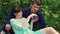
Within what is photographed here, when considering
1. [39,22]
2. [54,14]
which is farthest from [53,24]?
[39,22]

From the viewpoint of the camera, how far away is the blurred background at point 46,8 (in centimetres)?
664

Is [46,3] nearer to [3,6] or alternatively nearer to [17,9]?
[3,6]

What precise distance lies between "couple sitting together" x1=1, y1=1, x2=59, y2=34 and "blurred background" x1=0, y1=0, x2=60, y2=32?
2.89 feet

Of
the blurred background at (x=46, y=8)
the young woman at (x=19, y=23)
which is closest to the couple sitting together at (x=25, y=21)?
the young woman at (x=19, y=23)

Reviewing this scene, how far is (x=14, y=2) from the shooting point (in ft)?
22.3

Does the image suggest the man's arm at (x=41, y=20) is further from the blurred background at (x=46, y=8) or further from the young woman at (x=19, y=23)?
the blurred background at (x=46, y=8)

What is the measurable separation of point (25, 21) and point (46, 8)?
1.65 m

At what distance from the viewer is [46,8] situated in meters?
6.74

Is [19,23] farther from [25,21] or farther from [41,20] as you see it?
[41,20]

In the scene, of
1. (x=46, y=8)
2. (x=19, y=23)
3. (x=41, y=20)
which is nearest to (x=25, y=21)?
(x=19, y=23)

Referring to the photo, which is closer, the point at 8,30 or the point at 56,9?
the point at 8,30

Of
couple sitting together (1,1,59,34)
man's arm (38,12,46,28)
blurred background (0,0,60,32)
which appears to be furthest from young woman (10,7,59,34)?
blurred background (0,0,60,32)

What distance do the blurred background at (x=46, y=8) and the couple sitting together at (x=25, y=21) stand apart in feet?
2.89

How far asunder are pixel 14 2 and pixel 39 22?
49.1 inches
